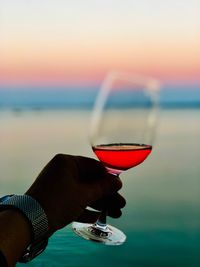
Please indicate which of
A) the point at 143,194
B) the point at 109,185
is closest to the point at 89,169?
the point at 109,185

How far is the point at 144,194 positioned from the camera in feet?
7.07

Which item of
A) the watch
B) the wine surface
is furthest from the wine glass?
the watch

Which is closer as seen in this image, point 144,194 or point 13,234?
point 13,234

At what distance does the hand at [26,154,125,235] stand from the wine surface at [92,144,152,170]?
1 centimetres

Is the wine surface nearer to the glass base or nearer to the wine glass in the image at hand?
the wine glass

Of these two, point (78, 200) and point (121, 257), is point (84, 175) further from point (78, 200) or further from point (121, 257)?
point (121, 257)

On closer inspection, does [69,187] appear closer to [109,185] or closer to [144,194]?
[109,185]

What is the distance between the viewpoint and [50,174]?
2.31ft

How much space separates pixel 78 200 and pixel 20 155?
2.60 m

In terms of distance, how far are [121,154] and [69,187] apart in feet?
0.25

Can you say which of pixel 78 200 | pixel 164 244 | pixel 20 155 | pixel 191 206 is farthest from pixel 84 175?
pixel 20 155

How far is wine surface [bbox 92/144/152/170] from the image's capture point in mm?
704

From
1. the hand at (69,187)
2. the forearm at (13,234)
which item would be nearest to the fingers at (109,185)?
the hand at (69,187)

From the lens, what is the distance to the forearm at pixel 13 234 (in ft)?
2.19
